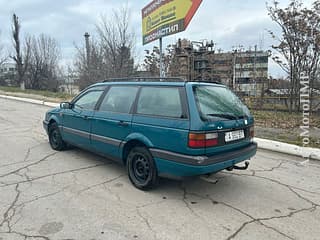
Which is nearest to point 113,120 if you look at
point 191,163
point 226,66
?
point 191,163

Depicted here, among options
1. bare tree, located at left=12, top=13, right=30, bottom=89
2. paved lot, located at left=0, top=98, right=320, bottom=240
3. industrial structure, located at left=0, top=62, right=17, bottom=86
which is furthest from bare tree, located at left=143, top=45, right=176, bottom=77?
industrial structure, located at left=0, top=62, right=17, bottom=86

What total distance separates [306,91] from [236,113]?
327 inches

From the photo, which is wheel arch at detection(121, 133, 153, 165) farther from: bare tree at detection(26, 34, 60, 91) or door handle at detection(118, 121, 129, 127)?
bare tree at detection(26, 34, 60, 91)

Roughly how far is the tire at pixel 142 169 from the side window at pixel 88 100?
56.7 inches

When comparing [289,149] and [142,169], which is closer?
[142,169]

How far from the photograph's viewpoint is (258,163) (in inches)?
209

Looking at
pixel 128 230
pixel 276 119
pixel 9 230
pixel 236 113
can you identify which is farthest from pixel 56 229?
pixel 276 119

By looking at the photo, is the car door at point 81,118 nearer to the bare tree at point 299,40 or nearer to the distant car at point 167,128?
the distant car at point 167,128

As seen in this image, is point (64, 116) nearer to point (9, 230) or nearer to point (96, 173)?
point (96, 173)

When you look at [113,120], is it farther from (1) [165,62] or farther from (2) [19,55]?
(2) [19,55]

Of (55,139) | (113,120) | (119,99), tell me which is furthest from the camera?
(55,139)

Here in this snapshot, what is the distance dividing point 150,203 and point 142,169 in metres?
0.63

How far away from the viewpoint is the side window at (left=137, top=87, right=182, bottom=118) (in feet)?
11.7

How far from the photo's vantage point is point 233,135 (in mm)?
3742
